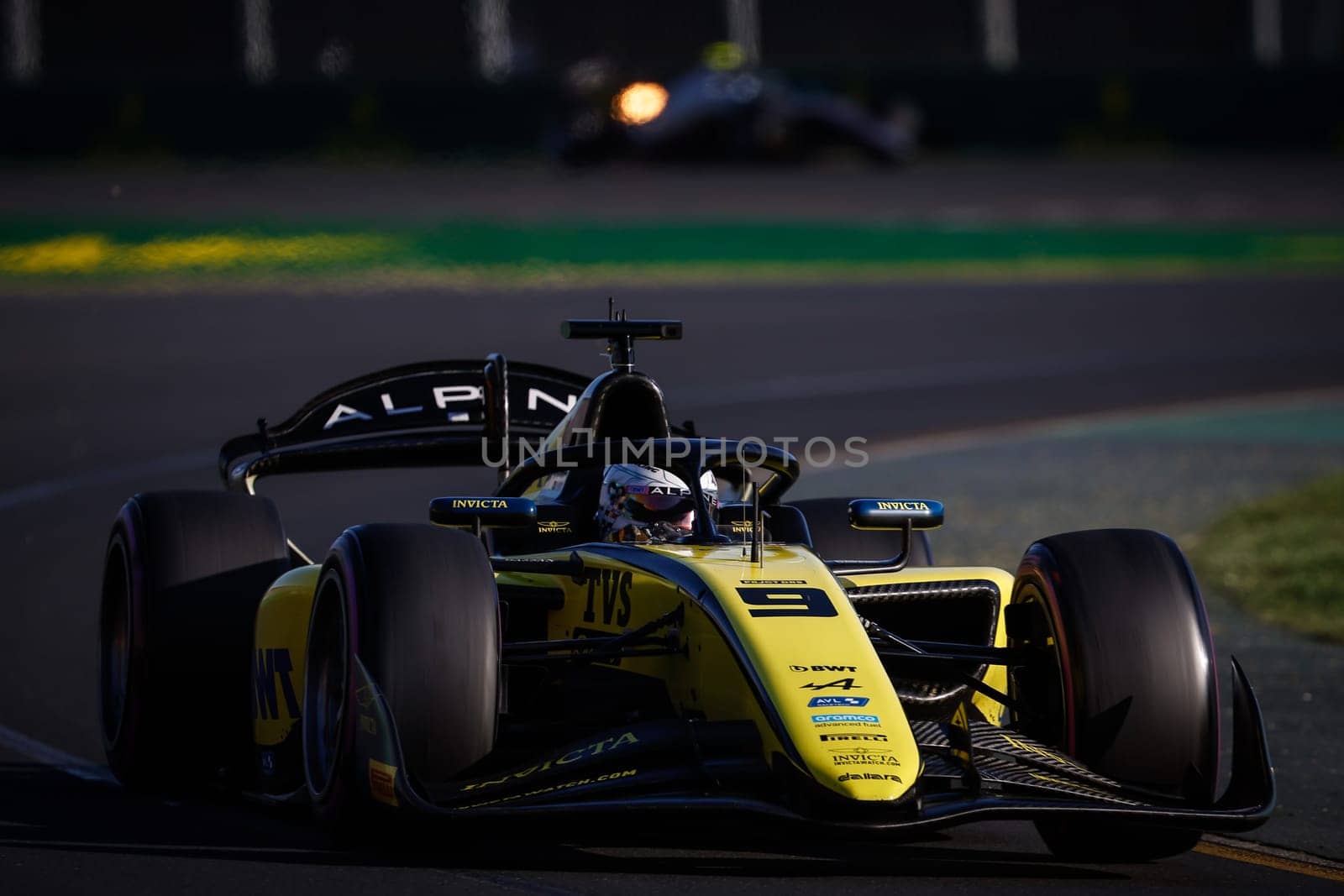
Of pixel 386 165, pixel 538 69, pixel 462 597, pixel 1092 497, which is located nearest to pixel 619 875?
pixel 462 597

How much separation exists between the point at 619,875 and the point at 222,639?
217cm

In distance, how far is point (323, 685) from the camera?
7016 millimetres

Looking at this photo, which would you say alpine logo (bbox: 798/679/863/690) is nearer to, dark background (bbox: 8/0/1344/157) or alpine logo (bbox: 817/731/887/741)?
alpine logo (bbox: 817/731/887/741)

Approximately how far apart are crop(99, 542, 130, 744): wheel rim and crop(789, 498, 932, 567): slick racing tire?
2.50m

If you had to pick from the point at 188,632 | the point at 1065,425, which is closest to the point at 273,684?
the point at 188,632

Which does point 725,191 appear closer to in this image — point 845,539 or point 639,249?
point 639,249

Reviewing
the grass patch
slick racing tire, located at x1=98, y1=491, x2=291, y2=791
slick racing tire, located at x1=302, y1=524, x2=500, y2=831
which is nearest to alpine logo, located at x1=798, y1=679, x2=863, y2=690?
slick racing tire, located at x1=302, y1=524, x2=500, y2=831

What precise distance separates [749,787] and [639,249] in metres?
24.4

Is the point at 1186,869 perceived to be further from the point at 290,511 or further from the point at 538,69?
the point at 538,69

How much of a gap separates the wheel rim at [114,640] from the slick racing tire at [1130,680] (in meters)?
3.34

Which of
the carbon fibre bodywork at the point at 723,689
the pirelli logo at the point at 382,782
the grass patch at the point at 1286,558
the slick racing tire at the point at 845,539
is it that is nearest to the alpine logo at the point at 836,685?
the carbon fibre bodywork at the point at 723,689

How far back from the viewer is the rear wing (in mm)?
9336

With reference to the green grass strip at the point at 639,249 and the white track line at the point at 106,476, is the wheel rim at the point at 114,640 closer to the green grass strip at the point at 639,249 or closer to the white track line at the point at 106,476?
the white track line at the point at 106,476

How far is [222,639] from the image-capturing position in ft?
26.2
